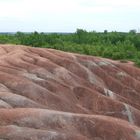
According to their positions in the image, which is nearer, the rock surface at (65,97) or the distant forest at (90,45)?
the rock surface at (65,97)

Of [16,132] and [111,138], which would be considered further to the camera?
[111,138]

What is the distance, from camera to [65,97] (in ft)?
155

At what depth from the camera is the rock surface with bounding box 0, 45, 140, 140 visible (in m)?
32.2

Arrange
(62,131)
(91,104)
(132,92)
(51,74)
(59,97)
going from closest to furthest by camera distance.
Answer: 1. (62,131)
2. (59,97)
3. (91,104)
4. (51,74)
5. (132,92)

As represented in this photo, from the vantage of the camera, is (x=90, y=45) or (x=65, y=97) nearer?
(x=65, y=97)

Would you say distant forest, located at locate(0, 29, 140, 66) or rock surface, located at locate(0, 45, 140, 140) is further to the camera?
distant forest, located at locate(0, 29, 140, 66)

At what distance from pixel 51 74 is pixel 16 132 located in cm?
2392

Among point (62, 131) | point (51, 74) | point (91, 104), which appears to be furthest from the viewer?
point (51, 74)

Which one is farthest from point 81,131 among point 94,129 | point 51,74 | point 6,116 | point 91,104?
point 51,74

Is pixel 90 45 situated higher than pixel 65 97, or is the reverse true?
pixel 65 97

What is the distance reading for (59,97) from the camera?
1772 inches

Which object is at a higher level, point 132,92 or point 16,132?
point 16,132

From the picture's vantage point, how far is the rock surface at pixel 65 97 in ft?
106

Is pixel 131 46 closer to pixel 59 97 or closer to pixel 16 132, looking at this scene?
pixel 59 97
